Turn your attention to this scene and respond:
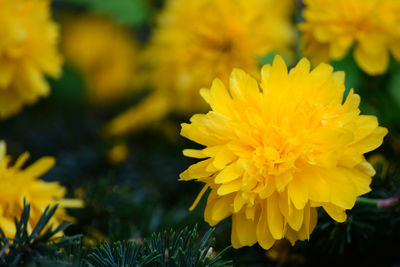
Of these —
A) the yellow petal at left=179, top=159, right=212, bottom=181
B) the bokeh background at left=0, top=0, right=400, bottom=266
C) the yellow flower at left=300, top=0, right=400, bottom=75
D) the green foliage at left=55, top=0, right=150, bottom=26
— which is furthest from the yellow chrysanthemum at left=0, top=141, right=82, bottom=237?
the green foliage at left=55, top=0, right=150, bottom=26

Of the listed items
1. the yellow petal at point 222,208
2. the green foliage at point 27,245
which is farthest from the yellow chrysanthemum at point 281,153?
the green foliage at point 27,245

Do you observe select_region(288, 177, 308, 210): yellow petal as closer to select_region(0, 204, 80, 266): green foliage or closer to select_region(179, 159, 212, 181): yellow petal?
select_region(179, 159, 212, 181): yellow petal

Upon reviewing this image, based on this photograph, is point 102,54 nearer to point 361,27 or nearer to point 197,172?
point 361,27

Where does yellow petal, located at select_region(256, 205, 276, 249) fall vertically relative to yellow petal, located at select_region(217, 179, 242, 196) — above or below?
below

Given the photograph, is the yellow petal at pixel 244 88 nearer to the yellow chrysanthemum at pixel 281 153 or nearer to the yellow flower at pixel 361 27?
the yellow chrysanthemum at pixel 281 153

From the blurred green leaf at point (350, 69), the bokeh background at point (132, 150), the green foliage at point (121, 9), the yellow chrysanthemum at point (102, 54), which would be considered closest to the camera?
the bokeh background at point (132, 150)

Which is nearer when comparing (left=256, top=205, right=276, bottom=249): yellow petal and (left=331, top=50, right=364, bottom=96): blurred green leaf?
(left=256, top=205, right=276, bottom=249): yellow petal

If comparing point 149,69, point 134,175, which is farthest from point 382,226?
point 149,69

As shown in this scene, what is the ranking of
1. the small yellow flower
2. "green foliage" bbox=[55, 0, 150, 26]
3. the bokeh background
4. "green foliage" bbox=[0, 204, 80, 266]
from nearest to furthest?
"green foliage" bbox=[0, 204, 80, 266] → the bokeh background → the small yellow flower → "green foliage" bbox=[55, 0, 150, 26]
